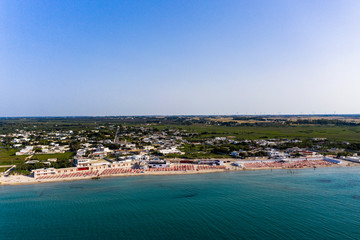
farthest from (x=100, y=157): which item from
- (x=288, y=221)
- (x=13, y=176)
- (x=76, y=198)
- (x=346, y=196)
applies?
(x=346, y=196)

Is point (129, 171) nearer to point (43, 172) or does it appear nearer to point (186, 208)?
point (43, 172)

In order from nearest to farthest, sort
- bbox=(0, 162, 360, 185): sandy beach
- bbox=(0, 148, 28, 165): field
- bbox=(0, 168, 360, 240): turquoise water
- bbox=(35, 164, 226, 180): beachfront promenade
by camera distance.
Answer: bbox=(0, 168, 360, 240): turquoise water
bbox=(0, 162, 360, 185): sandy beach
bbox=(35, 164, 226, 180): beachfront promenade
bbox=(0, 148, 28, 165): field

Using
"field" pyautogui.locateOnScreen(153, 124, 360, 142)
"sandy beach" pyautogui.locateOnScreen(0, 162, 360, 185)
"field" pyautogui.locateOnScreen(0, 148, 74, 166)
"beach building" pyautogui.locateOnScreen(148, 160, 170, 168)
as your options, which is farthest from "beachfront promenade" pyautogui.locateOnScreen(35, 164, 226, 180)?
"field" pyautogui.locateOnScreen(153, 124, 360, 142)

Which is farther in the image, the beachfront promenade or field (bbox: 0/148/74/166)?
field (bbox: 0/148/74/166)

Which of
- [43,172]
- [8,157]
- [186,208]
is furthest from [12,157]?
[186,208]

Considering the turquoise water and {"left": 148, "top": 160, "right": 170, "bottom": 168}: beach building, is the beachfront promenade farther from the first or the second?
the turquoise water

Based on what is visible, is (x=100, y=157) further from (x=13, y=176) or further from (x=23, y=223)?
(x=23, y=223)

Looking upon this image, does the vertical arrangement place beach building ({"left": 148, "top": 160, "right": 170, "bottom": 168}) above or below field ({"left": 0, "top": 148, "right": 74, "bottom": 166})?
above

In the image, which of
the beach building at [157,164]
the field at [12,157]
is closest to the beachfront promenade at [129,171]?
the beach building at [157,164]
